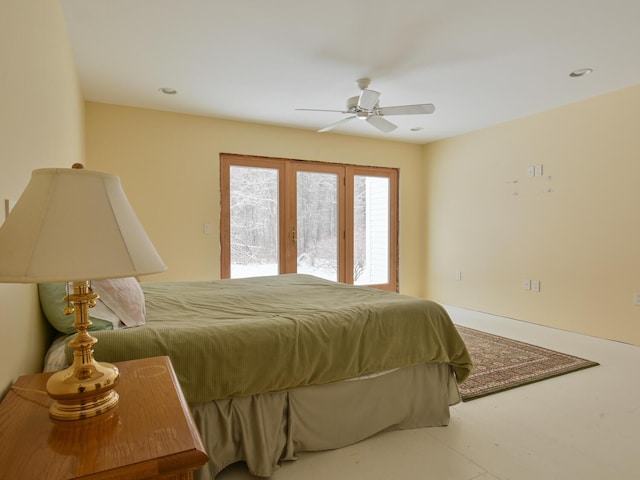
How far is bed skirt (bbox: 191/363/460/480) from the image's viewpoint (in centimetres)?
167

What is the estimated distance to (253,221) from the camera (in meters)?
4.79

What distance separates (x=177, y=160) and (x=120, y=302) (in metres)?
2.98

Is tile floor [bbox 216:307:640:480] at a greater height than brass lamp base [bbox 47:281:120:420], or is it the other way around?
brass lamp base [bbox 47:281:120:420]

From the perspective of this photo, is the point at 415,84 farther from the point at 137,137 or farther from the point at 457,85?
the point at 137,137

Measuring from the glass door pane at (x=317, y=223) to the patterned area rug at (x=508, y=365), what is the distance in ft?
7.12

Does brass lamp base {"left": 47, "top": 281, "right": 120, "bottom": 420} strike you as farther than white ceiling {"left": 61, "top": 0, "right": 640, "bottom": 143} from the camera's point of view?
No

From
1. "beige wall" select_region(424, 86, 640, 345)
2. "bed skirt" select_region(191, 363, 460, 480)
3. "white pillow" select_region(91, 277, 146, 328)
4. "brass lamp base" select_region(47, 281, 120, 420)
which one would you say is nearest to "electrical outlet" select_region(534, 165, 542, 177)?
"beige wall" select_region(424, 86, 640, 345)

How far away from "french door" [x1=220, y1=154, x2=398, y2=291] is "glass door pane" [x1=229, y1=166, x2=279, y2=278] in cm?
1

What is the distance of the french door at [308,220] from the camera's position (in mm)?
4711

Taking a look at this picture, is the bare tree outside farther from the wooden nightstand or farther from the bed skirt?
the wooden nightstand

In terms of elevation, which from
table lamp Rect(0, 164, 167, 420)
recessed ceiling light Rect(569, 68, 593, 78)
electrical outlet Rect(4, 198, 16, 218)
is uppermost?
recessed ceiling light Rect(569, 68, 593, 78)

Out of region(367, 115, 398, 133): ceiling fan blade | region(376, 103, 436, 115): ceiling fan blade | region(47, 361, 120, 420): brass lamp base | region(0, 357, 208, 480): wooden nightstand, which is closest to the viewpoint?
A: region(0, 357, 208, 480): wooden nightstand

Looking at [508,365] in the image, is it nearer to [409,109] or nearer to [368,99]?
[409,109]

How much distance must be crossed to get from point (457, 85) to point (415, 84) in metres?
0.38
